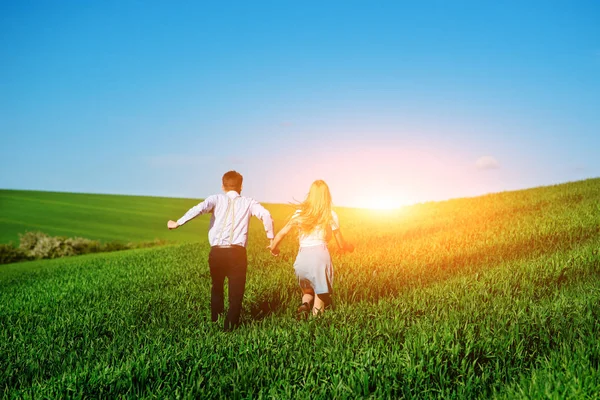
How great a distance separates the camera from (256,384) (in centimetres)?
449

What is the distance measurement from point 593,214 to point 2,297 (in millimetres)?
17102

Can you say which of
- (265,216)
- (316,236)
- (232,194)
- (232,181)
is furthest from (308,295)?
(232,181)

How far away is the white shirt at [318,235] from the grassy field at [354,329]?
1036 mm

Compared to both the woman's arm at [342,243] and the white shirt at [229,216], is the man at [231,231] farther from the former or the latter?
the woman's arm at [342,243]

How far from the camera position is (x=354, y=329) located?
5.70m

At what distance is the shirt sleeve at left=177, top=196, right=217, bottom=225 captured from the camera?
6.65 metres

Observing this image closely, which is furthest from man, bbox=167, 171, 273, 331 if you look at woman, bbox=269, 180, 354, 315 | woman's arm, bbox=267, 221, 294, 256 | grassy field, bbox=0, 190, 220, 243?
grassy field, bbox=0, 190, 220, 243

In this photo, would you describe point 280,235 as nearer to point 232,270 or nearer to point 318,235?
point 318,235

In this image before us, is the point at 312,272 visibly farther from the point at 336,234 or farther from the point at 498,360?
the point at 498,360

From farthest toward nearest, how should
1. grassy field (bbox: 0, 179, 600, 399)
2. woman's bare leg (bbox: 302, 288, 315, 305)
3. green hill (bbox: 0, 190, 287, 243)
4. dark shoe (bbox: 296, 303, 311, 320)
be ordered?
1. green hill (bbox: 0, 190, 287, 243)
2. woman's bare leg (bbox: 302, 288, 315, 305)
3. dark shoe (bbox: 296, 303, 311, 320)
4. grassy field (bbox: 0, 179, 600, 399)

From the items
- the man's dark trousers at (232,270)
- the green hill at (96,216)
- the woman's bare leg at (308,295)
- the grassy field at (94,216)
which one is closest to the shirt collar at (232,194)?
the man's dark trousers at (232,270)

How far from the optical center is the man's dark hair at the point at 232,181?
22.6 feet

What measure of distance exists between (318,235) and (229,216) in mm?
1254

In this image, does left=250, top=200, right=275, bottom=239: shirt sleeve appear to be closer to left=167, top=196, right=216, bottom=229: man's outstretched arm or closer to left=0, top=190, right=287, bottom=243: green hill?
left=167, top=196, right=216, bottom=229: man's outstretched arm
